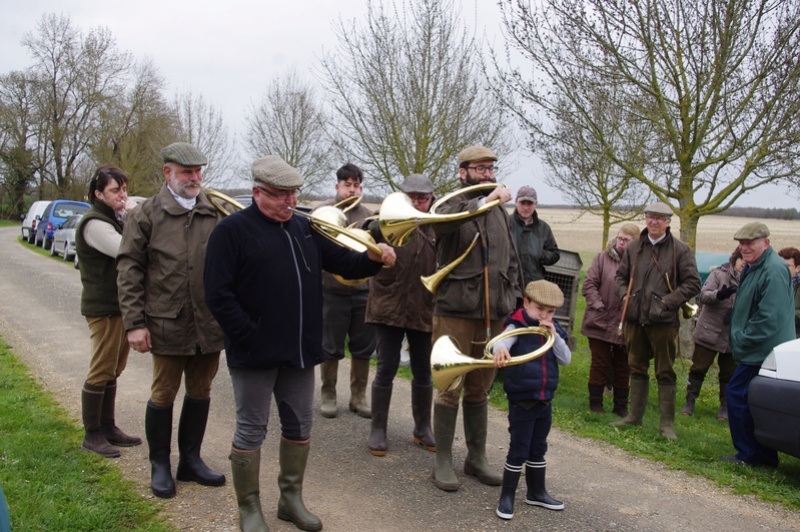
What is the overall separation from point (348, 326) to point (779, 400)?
141 inches

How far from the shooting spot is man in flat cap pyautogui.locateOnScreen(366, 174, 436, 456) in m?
5.45

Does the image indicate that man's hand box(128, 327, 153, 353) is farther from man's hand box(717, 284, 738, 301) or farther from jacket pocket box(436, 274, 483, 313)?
man's hand box(717, 284, 738, 301)

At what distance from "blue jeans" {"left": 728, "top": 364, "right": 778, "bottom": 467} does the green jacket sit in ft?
0.39

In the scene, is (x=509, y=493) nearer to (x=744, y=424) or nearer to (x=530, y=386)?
(x=530, y=386)

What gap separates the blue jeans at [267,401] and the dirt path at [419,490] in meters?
0.56

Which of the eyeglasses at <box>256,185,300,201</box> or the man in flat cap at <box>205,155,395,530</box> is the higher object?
the eyeglasses at <box>256,185,300,201</box>

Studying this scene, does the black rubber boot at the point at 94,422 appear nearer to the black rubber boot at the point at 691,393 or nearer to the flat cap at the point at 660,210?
the flat cap at the point at 660,210

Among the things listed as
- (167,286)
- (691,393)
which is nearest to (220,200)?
(167,286)

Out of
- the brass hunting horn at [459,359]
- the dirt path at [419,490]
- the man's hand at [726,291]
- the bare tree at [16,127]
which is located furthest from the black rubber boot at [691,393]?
the bare tree at [16,127]

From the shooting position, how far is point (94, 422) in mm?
5039

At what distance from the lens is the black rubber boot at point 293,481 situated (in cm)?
407

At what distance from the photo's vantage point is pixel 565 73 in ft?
32.2

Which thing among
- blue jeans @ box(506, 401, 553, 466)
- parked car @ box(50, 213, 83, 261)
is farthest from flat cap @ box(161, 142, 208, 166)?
parked car @ box(50, 213, 83, 261)

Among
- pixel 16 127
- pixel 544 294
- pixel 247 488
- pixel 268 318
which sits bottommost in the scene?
pixel 247 488
